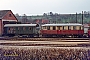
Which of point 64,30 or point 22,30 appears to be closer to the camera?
point 64,30

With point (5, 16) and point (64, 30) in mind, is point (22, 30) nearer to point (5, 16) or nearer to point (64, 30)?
point (64, 30)

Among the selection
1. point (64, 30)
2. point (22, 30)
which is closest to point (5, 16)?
point (22, 30)

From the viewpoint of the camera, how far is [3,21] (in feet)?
153

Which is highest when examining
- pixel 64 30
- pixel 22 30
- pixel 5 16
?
pixel 5 16

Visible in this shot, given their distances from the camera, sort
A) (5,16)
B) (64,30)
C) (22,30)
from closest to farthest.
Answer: (64,30) → (22,30) → (5,16)

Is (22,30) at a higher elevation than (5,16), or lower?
lower

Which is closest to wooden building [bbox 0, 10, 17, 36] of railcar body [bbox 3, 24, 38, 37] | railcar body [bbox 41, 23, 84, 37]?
railcar body [bbox 3, 24, 38, 37]

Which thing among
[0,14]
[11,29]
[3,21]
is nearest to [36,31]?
[11,29]

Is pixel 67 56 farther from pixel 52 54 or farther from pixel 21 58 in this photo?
pixel 21 58

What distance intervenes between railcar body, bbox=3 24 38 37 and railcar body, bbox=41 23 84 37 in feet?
7.63

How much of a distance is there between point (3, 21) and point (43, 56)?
2906cm

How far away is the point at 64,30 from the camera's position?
37.0 metres

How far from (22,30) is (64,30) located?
8648mm

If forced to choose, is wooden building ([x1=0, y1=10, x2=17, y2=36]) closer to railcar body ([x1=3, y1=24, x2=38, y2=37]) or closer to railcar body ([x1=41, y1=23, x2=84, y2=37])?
railcar body ([x1=3, y1=24, x2=38, y2=37])
